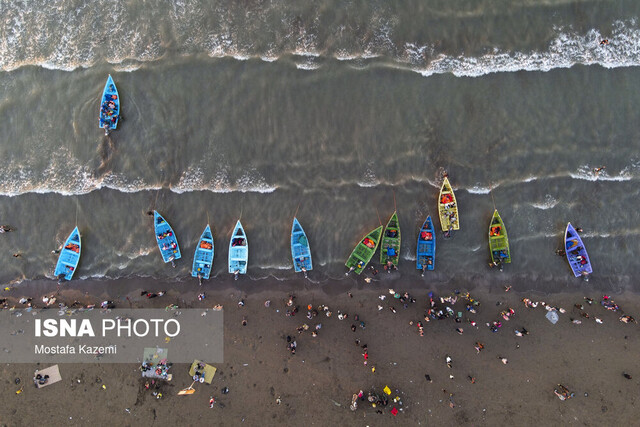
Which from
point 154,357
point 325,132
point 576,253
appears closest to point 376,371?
point 154,357

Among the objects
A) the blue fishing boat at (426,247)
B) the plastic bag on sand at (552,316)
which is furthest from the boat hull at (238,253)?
the plastic bag on sand at (552,316)

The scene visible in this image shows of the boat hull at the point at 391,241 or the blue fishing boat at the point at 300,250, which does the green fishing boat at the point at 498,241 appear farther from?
the blue fishing boat at the point at 300,250

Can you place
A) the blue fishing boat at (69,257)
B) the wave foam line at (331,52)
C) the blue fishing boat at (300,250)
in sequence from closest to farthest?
the blue fishing boat at (300,250)
the blue fishing boat at (69,257)
the wave foam line at (331,52)

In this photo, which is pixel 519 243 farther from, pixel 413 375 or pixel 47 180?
pixel 47 180

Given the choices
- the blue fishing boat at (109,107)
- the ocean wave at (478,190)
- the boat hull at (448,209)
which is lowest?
the boat hull at (448,209)

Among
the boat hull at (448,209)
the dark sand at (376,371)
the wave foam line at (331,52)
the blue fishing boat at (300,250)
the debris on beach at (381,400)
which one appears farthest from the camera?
the wave foam line at (331,52)

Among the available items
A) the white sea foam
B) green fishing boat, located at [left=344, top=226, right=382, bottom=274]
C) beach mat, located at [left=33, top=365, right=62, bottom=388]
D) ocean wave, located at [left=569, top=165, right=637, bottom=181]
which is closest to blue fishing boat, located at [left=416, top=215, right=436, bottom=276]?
green fishing boat, located at [left=344, top=226, right=382, bottom=274]

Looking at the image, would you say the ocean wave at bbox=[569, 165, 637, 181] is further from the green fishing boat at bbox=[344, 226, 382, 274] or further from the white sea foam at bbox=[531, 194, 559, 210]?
the green fishing boat at bbox=[344, 226, 382, 274]

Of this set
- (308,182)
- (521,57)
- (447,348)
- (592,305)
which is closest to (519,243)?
(592,305)
